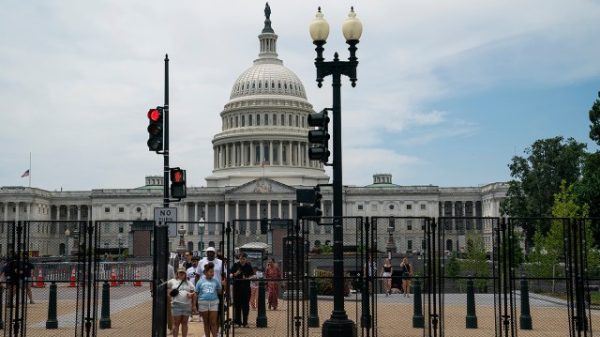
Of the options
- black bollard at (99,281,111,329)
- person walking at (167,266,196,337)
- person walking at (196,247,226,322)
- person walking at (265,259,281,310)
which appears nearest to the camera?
person walking at (167,266,196,337)

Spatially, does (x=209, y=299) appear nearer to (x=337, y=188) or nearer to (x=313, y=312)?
(x=337, y=188)

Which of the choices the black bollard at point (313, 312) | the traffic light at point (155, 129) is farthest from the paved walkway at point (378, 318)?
the traffic light at point (155, 129)

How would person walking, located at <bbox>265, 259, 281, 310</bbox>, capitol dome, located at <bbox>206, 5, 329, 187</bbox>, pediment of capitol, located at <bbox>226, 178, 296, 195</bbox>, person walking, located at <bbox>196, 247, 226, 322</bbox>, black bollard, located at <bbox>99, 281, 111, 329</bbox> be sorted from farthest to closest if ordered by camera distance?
capitol dome, located at <bbox>206, 5, 329, 187</bbox> → pediment of capitol, located at <bbox>226, 178, 296, 195</bbox> → person walking, located at <bbox>265, 259, 281, 310</bbox> → black bollard, located at <bbox>99, 281, 111, 329</bbox> → person walking, located at <bbox>196, 247, 226, 322</bbox>

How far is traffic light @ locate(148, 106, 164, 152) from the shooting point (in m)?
21.5

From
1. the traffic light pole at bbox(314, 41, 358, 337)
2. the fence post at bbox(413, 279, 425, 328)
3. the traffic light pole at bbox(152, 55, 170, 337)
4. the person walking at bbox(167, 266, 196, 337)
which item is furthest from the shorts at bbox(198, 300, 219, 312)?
the fence post at bbox(413, 279, 425, 328)

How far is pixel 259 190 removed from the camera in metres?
148

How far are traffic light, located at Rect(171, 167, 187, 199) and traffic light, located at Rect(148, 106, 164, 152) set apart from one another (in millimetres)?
730

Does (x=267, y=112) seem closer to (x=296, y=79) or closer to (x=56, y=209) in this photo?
(x=296, y=79)

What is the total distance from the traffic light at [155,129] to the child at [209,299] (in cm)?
379

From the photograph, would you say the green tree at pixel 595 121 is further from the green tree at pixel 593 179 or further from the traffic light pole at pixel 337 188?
the traffic light pole at pixel 337 188

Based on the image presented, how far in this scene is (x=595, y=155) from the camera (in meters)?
45.4

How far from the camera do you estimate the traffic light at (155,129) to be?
21453 mm

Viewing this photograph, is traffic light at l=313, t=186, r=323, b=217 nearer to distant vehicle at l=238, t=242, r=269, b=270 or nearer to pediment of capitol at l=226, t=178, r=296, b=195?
distant vehicle at l=238, t=242, r=269, b=270

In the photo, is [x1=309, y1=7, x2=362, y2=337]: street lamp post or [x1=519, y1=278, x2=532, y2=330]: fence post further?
[x1=519, y1=278, x2=532, y2=330]: fence post
